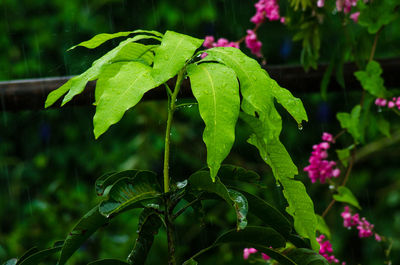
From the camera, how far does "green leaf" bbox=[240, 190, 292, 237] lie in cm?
79

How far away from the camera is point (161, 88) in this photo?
1.33 m

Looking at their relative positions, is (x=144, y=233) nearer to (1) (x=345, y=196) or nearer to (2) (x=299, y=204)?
(2) (x=299, y=204)

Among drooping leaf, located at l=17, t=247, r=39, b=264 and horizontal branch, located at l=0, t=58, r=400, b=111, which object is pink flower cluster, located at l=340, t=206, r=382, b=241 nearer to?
horizontal branch, located at l=0, t=58, r=400, b=111

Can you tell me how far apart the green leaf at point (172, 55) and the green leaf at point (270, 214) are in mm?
214

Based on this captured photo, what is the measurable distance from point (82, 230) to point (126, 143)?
2.44 meters

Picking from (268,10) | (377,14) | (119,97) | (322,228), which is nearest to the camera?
(119,97)

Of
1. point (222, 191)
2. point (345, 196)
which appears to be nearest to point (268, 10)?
point (345, 196)

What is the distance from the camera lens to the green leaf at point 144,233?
767 mm

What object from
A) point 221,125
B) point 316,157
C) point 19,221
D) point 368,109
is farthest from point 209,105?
point 19,221

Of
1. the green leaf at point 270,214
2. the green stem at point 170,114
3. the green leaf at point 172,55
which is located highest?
the green leaf at point 172,55

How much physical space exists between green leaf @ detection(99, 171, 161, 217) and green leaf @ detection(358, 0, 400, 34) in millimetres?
867

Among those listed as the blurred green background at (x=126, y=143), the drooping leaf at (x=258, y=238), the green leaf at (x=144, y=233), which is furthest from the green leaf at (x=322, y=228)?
the blurred green background at (x=126, y=143)

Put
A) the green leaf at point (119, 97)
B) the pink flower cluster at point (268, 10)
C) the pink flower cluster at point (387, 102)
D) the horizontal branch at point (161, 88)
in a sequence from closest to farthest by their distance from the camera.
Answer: the green leaf at point (119, 97)
the horizontal branch at point (161, 88)
the pink flower cluster at point (387, 102)
the pink flower cluster at point (268, 10)

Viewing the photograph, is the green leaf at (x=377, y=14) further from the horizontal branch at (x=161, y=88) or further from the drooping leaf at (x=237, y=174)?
the drooping leaf at (x=237, y=174)
